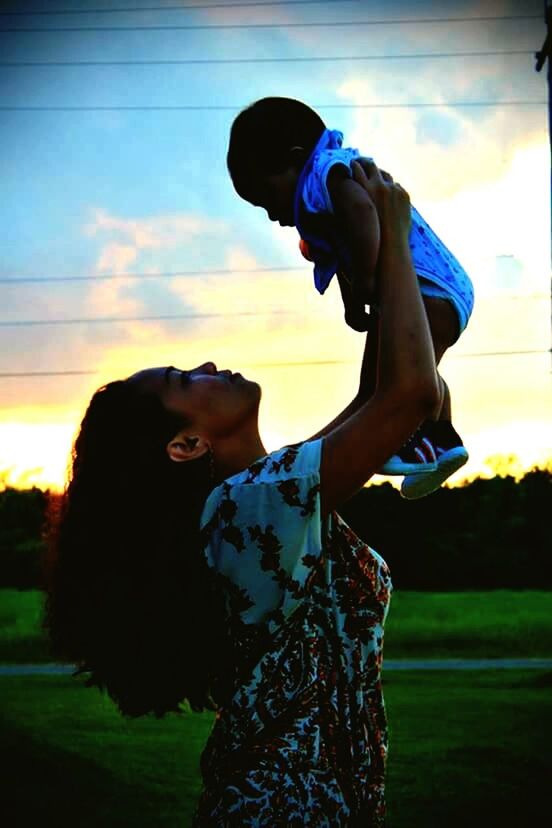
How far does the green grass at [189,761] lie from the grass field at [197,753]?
0.04 feet

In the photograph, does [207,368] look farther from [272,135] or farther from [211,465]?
[272,135]

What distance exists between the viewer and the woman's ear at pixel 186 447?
66.8 inches

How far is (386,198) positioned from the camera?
1696 mm

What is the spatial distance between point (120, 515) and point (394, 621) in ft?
47.7

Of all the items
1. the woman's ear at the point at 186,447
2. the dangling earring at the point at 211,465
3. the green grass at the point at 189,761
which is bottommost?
the green grass at the point at 189,761

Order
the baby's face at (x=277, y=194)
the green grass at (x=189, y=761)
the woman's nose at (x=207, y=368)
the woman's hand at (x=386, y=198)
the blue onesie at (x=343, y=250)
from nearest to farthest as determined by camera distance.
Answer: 1. the woman's hand at (x=386, y=198)
2. the woman's nose at (x=207, y=368)
3. the blue onesie at (x=343, y=250)
4. the baby's face at (x=277, y=194)
5. the green grass at (x=189, y=761)

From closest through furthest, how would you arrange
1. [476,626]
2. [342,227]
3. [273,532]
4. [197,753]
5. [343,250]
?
[273,532] < [342,227] < [343,250] < [197,753] < [476,626]

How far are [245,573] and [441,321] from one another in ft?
2.43

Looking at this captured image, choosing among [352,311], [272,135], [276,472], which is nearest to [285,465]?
[276,472]

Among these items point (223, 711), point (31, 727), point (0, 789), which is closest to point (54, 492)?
point (223, 711)

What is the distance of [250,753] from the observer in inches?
60.2

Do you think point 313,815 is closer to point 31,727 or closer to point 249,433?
point 249,433

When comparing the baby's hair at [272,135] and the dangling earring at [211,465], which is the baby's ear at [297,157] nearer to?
the baby's hair at [272,135]

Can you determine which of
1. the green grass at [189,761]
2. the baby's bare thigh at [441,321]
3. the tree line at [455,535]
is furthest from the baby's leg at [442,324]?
the tree line at [455,535]
